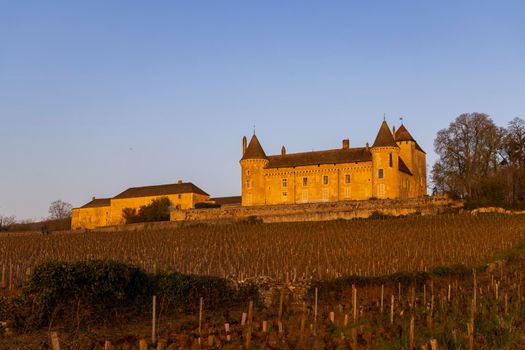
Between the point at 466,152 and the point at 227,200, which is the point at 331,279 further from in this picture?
the point at 227,200

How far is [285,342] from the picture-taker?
9023mm

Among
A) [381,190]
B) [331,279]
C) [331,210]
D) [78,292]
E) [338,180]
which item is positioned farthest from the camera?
[338,180]

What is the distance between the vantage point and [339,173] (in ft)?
164

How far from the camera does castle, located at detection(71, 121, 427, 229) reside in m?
47.4

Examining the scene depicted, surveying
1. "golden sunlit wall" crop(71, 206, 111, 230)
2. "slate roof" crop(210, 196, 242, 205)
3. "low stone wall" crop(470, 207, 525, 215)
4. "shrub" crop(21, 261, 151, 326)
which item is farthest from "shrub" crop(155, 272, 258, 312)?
"golden sunlit wall" crop(71, 206, 111, 230)

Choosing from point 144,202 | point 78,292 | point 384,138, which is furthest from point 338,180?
point 78,292

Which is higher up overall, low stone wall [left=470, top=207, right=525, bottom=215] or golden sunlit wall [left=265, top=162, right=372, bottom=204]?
golden sunlit wall [left=265, top=162, right=372, bottom=204]

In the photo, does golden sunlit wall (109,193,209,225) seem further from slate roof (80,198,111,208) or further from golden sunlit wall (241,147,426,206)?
golden sunlit wall (241,147,426,206)

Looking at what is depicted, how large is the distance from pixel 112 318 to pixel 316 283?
578 cm

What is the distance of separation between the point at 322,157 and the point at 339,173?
8.39ft

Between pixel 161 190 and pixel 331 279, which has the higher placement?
pixel 161 190

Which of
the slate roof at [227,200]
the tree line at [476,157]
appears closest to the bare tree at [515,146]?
the tree line at [476,157]

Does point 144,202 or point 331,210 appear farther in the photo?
point 144,202

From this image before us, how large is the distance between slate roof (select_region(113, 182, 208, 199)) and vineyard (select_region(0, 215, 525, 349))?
63.8 feet
